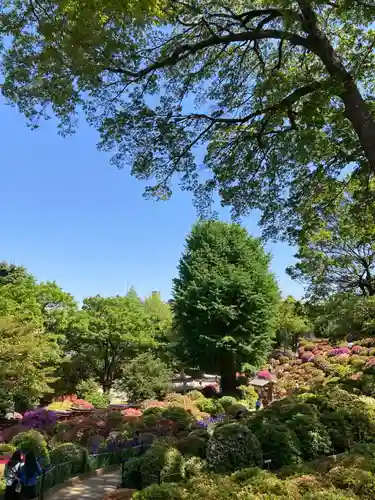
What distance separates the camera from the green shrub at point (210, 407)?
63.7ft

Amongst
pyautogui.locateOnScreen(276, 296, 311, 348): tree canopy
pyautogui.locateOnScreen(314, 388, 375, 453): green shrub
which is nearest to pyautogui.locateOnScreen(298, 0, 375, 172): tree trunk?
pyautogui.locateOnScreen(314, 388, 375, 453): green shrub

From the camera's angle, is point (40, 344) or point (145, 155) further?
point (40, 344)

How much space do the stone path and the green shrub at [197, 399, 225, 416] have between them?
943 cm

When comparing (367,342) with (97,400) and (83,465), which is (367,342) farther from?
(83,465)

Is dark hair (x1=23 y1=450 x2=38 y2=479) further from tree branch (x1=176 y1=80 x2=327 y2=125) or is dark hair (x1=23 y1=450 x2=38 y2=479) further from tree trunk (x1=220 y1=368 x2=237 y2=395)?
tree trunk (x1=220 y1=368 x2=237 y2=395)

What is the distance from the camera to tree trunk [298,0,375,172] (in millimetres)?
7043

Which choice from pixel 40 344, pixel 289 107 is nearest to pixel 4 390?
pixel 40 344

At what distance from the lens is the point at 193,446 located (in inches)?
393

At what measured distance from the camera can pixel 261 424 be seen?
10.3 m

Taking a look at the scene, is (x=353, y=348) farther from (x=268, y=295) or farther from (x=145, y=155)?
(x=145, y=155)

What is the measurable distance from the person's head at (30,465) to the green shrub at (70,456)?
1865 millimetres

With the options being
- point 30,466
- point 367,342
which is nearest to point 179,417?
point 30,466

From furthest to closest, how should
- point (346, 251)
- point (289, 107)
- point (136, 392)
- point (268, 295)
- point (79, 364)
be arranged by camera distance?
point (79, 364) < point (268, 295) < point (136, 392) < point (346, 251) < point (289, 107)

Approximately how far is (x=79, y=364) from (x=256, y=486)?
23.9 metres
